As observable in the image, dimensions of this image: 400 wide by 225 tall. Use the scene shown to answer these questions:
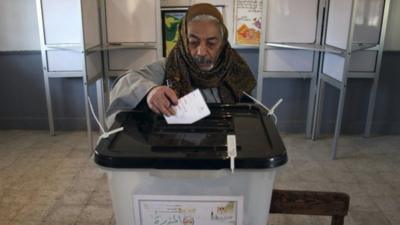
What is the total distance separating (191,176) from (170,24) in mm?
2506

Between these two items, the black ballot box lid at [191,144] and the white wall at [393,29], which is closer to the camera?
the black ballot box lid at [191,144]

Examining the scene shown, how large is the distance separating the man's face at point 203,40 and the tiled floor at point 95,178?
101 cm

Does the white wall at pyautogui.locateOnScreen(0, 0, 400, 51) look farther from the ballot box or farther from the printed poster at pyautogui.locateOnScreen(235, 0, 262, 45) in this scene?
the ballot box

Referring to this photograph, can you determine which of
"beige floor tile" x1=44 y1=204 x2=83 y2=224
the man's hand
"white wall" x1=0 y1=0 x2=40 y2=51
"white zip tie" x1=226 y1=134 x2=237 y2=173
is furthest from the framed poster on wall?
"white zip tie" x1=226 y1=134 x2=237 y2=173

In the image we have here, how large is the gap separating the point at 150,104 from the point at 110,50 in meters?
2.25

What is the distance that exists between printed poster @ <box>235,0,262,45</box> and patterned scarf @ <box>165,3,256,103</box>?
1.87 m

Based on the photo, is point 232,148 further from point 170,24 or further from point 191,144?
point 170,24

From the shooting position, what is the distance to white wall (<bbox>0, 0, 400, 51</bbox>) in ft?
9.60

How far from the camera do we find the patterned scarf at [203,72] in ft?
3.53

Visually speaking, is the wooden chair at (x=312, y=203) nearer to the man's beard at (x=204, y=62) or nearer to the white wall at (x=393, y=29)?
the man's beard at (x=204, y=62)

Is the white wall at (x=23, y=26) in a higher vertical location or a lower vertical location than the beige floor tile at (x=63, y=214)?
higher

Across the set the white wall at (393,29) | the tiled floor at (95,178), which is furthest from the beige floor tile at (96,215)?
the white wall at (393,29)

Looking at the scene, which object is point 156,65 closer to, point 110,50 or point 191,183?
point 191,183

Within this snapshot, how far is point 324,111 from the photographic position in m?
3.17
